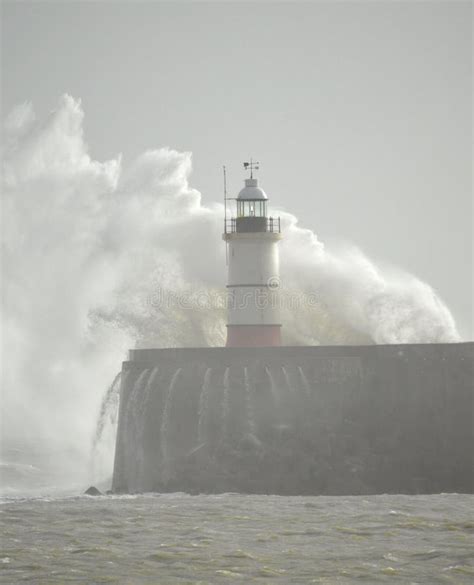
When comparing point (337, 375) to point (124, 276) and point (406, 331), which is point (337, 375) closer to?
point (406, 331)

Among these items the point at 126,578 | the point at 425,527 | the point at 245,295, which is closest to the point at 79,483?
the point at 245,295

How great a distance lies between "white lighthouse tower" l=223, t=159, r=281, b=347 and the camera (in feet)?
92.7

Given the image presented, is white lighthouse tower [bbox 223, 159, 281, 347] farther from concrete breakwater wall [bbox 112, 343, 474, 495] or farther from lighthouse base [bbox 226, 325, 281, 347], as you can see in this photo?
concrete breakwater wall [bbox 112, 343, 474, 495]

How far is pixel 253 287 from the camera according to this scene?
92.6 ft

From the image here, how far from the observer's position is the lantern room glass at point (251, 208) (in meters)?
28.8

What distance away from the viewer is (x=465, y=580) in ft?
49.9

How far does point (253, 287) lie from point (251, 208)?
1840 mm

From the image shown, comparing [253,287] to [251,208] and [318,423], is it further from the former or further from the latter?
[318,423]

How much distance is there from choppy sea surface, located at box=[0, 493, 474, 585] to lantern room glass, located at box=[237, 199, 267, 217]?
323 inches

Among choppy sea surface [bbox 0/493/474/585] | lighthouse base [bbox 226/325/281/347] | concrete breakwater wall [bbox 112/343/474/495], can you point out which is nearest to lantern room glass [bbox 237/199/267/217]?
lighthouse base [bbox 226/325/281/347]

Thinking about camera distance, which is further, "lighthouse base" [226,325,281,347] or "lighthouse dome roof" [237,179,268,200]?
"lighthouse dome roof" [237,179,268,200]

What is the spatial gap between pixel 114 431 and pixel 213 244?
6802 mm

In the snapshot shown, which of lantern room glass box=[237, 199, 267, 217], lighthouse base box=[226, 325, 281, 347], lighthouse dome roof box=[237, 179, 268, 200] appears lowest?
lighthouse base box=[226, 325, 281, 347]

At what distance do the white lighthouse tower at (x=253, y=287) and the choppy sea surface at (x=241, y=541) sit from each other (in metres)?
6.43
